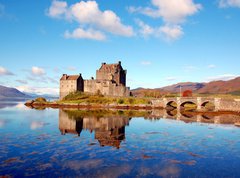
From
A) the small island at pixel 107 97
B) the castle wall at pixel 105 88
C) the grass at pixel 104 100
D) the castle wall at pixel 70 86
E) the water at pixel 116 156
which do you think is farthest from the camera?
the castle wall at pixel 70 86

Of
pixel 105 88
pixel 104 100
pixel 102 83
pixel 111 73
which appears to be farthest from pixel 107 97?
pixel 111 73

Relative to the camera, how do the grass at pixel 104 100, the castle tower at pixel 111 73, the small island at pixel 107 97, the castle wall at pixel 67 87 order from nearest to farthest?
1. the small island at pixel 107 97
2. the grass at pixel 104 100
3. the castle wall at pixel 67 87
4. the castle tower at pixel 111 73

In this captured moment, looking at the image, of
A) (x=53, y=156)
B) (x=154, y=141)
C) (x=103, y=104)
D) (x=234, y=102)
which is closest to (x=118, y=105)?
(x=103, y=104)

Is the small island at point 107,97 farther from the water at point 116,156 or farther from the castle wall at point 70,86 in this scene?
the water at point 116,156

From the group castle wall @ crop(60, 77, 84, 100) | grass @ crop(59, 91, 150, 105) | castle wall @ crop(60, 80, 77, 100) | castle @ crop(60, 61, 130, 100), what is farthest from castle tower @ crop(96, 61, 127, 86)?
castle wall @ crop(60, 80, 77, 100)

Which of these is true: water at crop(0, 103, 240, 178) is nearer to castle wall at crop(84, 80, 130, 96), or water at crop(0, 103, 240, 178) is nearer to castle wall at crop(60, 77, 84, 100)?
castle wall at crop(84, 80, 130, 96)

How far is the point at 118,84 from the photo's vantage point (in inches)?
3553

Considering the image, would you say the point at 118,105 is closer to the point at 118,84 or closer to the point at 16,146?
the point at 118,84

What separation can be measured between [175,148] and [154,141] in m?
3.34

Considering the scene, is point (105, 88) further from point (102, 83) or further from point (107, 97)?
point (107, 97)

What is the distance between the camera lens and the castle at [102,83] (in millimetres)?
86312

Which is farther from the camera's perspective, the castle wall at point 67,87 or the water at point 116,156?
the castle wall at point 67,87

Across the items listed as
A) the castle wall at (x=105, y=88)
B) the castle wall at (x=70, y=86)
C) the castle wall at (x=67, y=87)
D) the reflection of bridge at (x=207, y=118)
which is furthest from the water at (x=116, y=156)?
the castle wall at (x=67, y=87)

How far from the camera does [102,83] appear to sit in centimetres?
8700
